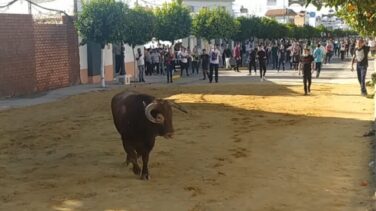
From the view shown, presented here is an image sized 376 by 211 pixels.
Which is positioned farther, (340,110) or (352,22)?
(340,110)

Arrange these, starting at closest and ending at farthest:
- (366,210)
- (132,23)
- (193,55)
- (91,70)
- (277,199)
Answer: (366,210) → (277,199) → (132,23) → (91,70) → (193,55)

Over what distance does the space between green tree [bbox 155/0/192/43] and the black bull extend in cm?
2528

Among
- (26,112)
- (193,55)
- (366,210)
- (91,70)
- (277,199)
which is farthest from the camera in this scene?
(193,55)

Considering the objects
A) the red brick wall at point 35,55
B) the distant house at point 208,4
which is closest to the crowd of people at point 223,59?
the red brick wall at point 35,55

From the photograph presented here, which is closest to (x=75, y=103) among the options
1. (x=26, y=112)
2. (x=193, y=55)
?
(x=26, y=112)

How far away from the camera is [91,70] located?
89.1ft

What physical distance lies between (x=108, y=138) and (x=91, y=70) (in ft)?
51.9

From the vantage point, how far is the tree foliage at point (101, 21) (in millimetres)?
23625

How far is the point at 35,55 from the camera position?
75.5 ft

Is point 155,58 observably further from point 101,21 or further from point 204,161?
point 204,161

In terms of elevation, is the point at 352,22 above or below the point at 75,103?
above

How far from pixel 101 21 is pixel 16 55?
3.62 metres

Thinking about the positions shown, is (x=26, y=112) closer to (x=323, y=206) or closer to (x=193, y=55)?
(x=323, y=206)

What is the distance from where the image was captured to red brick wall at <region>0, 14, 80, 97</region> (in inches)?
832
